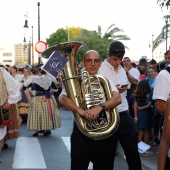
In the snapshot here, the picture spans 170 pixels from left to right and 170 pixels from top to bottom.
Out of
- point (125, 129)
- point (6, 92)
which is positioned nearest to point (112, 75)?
point (125, 129)

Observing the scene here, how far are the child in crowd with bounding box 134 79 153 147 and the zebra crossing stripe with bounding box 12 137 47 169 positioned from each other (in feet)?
6.65

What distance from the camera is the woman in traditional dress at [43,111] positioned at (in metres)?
10.7

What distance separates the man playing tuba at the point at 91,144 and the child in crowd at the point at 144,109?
13.7 ft

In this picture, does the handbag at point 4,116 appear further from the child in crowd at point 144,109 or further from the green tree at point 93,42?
the green tree at point 93,42

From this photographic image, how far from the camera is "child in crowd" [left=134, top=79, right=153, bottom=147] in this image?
28.6 feet

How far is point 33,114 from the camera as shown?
35.6 feet

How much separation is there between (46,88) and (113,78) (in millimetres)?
5280

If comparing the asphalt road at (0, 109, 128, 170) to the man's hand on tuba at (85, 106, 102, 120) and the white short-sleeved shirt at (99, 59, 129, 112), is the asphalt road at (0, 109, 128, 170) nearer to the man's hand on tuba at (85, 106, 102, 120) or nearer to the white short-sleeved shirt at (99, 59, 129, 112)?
the white short-sleeved shirt at (99, 59, 129, 112)

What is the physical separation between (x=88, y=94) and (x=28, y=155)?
407cm

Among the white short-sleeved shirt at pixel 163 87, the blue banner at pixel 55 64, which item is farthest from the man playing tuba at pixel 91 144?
the white short-sleeved shirt at pixel 163 87

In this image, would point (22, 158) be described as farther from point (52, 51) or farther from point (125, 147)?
point (52, 51)

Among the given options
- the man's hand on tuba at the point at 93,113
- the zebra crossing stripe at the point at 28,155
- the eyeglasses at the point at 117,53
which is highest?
the eyeglasses at the point at 117,53

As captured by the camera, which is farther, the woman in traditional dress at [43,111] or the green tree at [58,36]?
the green tree at [58,36]

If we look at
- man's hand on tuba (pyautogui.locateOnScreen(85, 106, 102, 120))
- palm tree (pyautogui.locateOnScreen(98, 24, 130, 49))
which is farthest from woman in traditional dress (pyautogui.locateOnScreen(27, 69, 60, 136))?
palm tree (pyautogui.locateOnScreen(98, 24, 130, 49))
